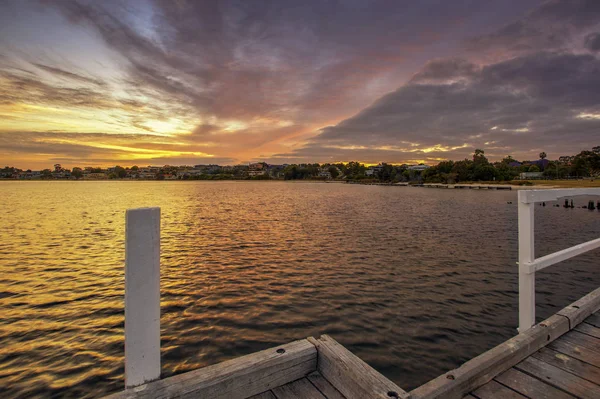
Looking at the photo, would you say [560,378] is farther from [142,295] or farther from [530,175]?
[530,175]

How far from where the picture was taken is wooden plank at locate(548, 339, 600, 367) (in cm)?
343

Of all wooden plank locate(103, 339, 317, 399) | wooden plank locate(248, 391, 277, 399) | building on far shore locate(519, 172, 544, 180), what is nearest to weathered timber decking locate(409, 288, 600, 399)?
wooden plank locate(103, 339, 317, 399)

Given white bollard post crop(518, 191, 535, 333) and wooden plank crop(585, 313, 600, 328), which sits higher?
white bollard post crop(518, 191, 535, 333)

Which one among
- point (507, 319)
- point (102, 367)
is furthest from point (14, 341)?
point (507, 319)

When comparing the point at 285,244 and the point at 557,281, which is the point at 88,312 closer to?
the point at 285,244

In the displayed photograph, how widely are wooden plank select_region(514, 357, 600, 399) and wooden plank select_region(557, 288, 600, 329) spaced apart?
48.1 inches

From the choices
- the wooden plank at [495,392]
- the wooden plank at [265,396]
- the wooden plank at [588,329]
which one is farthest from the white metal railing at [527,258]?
the wooden plank at [265,396]

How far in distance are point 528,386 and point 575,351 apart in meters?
1.17

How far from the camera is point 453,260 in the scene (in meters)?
14.6

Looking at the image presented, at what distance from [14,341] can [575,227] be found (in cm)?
3551

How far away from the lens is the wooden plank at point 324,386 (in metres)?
2.69

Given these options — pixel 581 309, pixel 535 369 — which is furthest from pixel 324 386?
pixel 581 309

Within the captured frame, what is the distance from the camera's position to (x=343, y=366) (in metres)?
2.73

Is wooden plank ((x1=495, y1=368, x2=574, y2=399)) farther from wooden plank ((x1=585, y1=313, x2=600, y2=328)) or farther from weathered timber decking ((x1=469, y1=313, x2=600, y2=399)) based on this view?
wooden plank ((x1=585, y1=313, x2=600, y2=328))
